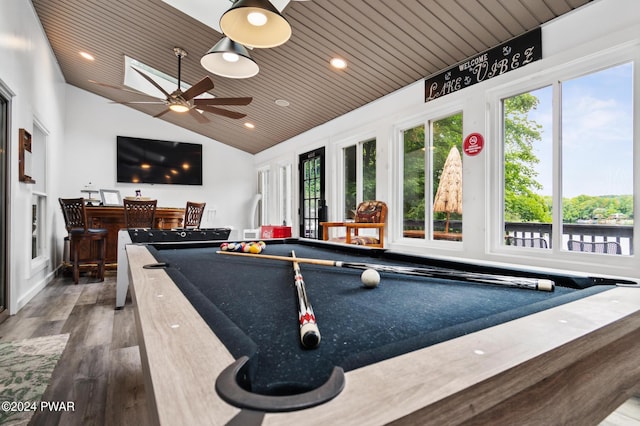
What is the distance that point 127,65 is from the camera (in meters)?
5.06

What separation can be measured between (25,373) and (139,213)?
3034 mm

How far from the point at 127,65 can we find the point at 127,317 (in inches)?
159

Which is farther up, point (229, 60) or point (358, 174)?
point (229, 60)

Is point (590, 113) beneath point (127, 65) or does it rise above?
beneath

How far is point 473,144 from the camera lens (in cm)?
306

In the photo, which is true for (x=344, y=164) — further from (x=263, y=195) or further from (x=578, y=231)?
(x=263, y=195)

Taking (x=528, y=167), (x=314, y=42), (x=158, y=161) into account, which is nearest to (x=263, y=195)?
(x=158, y=161)

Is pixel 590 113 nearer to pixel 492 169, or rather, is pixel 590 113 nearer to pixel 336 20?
pixel 492 169

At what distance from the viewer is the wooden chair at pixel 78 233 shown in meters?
4.33

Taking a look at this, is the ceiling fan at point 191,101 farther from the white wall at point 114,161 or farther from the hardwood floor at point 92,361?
the white wall at point 114,161

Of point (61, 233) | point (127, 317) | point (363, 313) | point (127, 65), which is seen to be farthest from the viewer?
point (61, 233)

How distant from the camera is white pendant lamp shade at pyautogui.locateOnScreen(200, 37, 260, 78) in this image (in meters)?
2.87

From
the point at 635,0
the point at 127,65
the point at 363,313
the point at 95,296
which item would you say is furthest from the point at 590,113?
the point at 127,65

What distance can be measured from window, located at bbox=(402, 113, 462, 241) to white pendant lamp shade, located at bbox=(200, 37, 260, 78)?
79.4 inches
